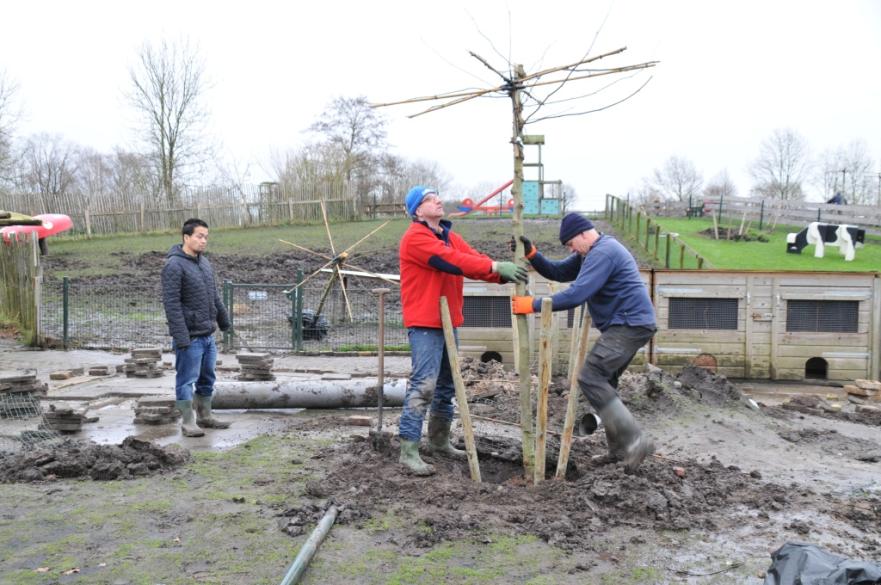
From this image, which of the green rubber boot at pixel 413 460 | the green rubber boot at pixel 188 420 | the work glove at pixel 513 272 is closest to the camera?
the work glove at pixel 513 272

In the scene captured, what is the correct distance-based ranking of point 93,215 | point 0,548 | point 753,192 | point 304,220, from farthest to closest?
point 753,192 < point 304,220 < point 93,215 < point 0,548

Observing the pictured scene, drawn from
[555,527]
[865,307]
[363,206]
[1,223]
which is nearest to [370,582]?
[555,527]

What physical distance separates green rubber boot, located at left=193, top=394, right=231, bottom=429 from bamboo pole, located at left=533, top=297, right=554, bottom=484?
147 inches

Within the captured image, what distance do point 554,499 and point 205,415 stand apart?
422 cm

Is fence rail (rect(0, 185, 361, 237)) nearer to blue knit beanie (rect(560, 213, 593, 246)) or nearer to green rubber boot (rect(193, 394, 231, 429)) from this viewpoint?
green rubber boot (rect(193, 394, 231, 429))

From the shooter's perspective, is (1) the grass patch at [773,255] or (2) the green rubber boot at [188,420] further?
(1) the grass patch at [773,255]

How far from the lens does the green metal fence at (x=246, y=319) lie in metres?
15.6

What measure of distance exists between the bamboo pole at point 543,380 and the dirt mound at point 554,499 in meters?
0.16

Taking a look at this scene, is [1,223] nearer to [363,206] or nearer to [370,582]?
[370,582]

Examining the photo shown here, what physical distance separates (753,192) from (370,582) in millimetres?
67527

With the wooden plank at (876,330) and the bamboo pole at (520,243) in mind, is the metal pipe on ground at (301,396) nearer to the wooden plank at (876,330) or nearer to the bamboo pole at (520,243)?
the bamboo pole at (520,243)

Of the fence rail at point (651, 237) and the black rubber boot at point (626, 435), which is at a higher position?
the fence rail at point (651, 237)

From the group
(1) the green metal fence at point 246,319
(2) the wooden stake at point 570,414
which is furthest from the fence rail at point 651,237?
(2) the wooden stake at point 570,414

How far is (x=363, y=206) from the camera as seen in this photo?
42594 mm
